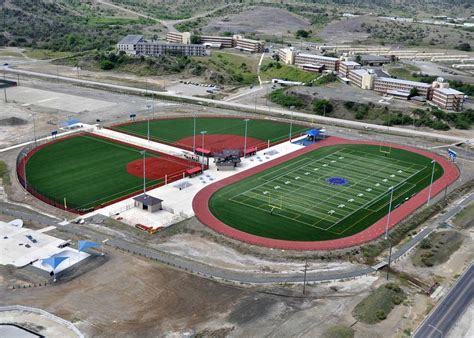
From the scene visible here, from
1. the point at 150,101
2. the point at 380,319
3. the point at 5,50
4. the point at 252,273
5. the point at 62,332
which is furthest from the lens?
the point at 5,50

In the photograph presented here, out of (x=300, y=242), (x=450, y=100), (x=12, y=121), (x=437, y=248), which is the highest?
(x=450, y=100)

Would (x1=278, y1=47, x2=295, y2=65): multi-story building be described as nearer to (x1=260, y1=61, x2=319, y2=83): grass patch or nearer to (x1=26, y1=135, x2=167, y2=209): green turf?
(x1=260, y1=61, x2=319, y2=83): grass patch

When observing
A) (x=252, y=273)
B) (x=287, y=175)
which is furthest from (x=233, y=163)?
(x=252, y=273)

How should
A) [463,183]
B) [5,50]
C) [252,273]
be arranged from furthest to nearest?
[5,50]
[463,183]
[252,273]

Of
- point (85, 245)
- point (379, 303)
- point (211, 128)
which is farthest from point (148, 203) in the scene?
point (211, 128)

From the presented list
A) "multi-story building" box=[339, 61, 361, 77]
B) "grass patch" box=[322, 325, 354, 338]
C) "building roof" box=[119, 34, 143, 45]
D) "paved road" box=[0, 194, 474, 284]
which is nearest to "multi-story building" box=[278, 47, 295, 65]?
"multi-story building" box=[339, 61, 361, 77]

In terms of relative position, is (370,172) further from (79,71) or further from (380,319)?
(79,71)

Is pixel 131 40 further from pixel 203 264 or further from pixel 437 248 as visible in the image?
pixel 437 248
